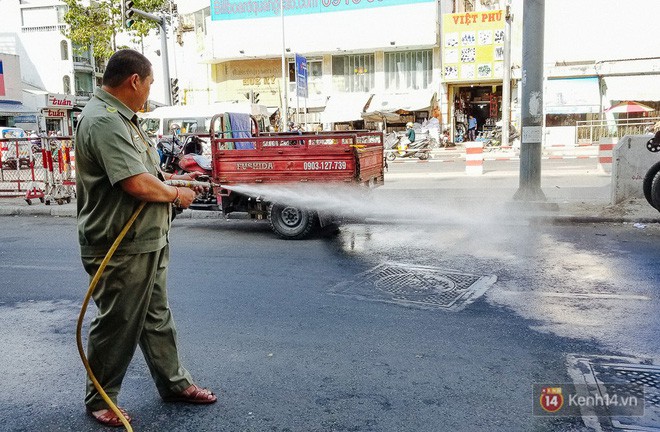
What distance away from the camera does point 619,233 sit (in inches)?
326

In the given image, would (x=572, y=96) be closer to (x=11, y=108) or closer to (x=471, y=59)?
(x=471, y=59)

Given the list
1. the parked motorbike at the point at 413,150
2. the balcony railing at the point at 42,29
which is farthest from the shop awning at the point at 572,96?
the balcony railing at the point at 42,29

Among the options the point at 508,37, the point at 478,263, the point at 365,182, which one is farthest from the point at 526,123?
the point at 508,37

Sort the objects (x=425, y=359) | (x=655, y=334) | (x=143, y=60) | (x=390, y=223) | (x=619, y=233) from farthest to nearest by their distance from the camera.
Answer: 1. (x=390, y=223)
2. (x=619, y=233)
3. (x=655, y=334)
4. (x=425, y=359)
5. (x=143, y=60)

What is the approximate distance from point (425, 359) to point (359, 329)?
0.73m

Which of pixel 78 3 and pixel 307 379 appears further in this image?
pixel 78 3

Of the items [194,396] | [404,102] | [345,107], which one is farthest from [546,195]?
[345,107]

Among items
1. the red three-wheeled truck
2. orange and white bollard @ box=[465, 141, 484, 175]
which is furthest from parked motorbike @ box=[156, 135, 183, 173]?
orange and white bollard @ box=[465, 141, 484, 175]

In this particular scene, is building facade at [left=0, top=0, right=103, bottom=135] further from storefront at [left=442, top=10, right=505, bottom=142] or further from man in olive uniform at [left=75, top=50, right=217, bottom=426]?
man in olive uniform at [left=75, top=50, right=217, bottom=426]

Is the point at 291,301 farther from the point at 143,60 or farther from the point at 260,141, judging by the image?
the point at 260,141

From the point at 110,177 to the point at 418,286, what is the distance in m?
3.61

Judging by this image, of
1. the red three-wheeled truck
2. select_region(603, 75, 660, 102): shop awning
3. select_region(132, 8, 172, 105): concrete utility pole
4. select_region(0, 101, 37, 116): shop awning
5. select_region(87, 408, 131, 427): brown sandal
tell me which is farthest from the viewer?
select_region(0, 101, 37, 116): shop awning

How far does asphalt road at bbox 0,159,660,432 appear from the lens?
3291 millimetres

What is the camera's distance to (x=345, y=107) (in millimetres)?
33562
